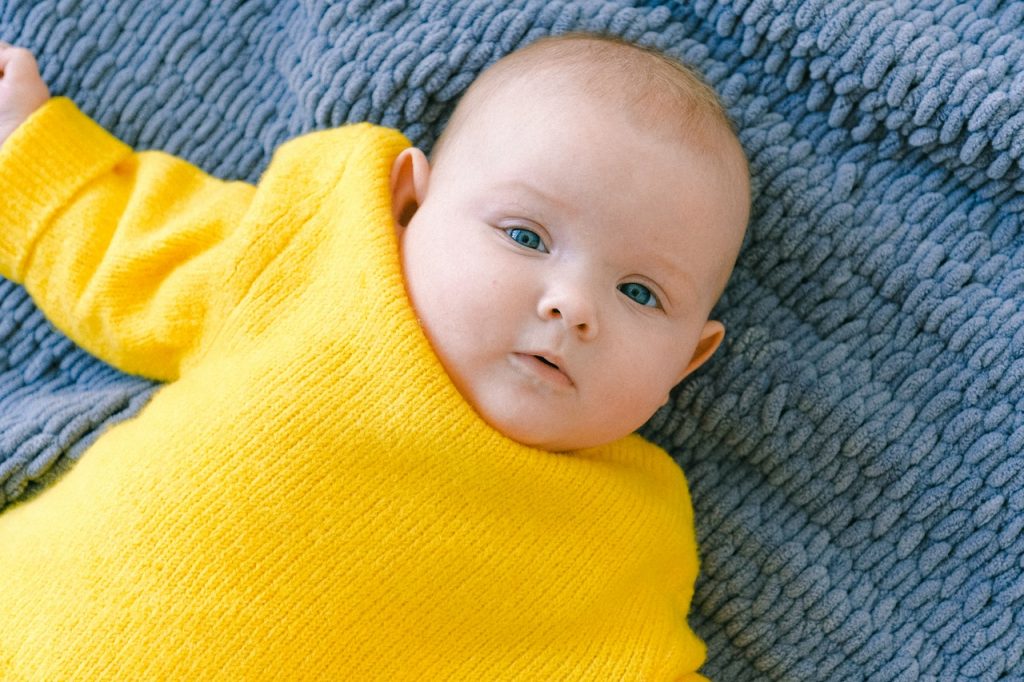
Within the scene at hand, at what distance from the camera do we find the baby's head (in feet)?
3.77

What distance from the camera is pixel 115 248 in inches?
51.5

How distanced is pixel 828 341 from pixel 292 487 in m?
0.78

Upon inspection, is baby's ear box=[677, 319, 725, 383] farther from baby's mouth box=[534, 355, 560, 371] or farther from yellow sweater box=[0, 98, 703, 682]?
baby's mouth box=[534, 355, 560, 371]

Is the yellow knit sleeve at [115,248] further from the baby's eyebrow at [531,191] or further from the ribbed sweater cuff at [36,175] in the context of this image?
the baby's eyebrow at [531,191]

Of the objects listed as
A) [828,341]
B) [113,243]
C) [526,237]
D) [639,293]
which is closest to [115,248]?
[113,243]

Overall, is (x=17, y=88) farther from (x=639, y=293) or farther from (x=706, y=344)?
(x=706, y=344)

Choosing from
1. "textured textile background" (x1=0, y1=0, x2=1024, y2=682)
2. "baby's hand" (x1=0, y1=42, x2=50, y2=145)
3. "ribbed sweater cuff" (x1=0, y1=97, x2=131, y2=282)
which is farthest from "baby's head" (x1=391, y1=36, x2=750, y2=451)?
"baby's hand" (x1=0, y1=42, x2=50, y2=145)

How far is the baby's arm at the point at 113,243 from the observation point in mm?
1296

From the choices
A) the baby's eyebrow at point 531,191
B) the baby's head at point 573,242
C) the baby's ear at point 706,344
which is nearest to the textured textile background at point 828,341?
the baby's ear at point 706,344

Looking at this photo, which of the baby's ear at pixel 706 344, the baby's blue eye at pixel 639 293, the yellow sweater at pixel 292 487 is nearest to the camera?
the yellow sweater at pixel 292 487

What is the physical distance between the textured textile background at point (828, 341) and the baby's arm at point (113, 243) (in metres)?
0.14

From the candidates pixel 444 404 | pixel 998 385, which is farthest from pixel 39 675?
pixel 998 385

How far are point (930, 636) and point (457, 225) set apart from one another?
0.88 meters

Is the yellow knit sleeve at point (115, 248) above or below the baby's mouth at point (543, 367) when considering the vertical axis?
below
